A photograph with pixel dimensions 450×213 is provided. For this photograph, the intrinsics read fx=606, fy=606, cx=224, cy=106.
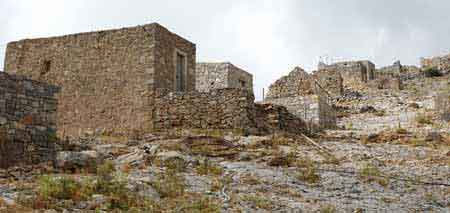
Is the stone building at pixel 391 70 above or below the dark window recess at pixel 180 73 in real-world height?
above

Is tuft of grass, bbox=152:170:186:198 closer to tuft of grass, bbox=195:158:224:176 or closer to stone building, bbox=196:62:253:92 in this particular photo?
tuft of grass, bbox=195:158:224:176

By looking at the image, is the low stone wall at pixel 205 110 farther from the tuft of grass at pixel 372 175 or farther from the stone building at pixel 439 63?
the stone building at pixel 439 63

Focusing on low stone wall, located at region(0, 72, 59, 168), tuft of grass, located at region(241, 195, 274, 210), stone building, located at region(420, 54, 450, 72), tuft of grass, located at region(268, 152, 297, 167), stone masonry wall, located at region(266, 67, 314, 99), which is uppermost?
stone building, located at region(420, 54, 450, 72)

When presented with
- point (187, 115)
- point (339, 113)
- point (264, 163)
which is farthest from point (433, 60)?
point (264, 163)

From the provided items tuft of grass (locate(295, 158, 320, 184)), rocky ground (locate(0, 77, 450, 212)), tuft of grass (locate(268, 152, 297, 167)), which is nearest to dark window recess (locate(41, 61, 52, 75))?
rocky ground (locate(0, 77, 450, 212))

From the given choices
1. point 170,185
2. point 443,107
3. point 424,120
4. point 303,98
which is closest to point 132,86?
point 303,98

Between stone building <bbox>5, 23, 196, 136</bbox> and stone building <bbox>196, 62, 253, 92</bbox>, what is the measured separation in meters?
6.00

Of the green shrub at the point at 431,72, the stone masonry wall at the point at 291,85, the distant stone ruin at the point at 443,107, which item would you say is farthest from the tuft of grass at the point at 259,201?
the green shrub at the point at 431,72

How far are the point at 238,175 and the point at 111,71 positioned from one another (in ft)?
27.4

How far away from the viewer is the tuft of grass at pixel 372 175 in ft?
41.9

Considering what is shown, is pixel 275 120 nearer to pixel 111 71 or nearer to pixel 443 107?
pixel 111 71

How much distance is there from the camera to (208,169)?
1359cm

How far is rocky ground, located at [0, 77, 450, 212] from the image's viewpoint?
10.2m

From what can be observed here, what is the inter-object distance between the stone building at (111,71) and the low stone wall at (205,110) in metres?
0.48
